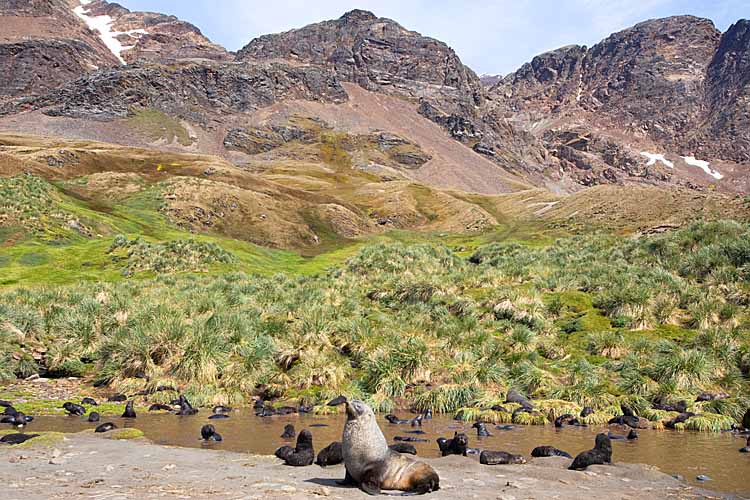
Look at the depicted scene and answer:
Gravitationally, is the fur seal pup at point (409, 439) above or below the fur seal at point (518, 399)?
below

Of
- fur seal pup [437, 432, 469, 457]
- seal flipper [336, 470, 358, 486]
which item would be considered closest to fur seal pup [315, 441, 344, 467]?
seal flipper [336, 470, 358, 486]

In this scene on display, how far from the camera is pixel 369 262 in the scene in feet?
129

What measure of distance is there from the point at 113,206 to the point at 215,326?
206 ft

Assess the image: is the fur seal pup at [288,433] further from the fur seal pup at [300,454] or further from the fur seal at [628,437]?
the fur seal at [628,437]

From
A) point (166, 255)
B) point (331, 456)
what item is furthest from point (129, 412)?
point (166, 255)

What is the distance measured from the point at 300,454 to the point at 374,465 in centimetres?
225

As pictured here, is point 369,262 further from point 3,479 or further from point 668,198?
point 668,198

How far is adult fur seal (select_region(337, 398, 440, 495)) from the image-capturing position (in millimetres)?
7910

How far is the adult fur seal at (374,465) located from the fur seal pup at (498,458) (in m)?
2.45

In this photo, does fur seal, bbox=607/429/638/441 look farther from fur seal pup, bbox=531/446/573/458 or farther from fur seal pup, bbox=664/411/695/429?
fur seal pup, bbox=531/446/573/458

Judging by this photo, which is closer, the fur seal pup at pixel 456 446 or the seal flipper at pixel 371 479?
the seal flipper at pixel 371 479

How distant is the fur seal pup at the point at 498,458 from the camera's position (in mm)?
10203

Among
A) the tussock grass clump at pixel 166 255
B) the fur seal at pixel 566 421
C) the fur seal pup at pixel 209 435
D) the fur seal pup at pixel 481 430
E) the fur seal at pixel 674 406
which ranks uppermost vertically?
the tussock grass clump at pixel 166 255

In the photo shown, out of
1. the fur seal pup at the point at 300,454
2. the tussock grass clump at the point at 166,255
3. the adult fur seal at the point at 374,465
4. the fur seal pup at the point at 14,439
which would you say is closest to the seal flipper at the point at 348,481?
the adult fur seal at the point at 374,465
